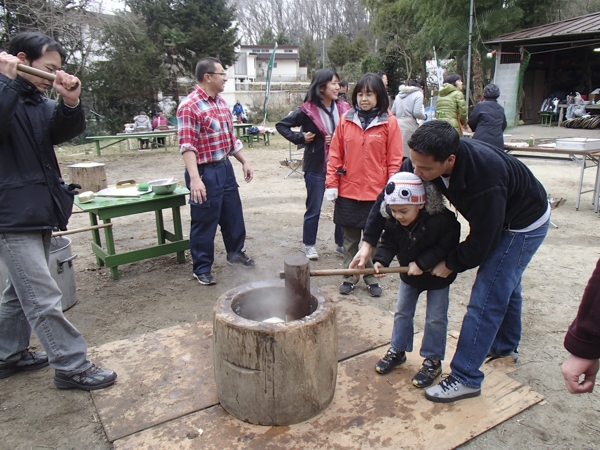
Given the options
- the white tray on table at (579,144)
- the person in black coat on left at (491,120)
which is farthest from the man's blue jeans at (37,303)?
the white tray on table at (579,144)

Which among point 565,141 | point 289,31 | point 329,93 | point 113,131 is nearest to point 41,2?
point 113,131

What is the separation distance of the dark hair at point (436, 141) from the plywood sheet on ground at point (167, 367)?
54.4 inches

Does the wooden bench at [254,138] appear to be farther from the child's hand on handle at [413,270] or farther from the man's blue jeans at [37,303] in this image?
the child's hand on handle at [413,270]

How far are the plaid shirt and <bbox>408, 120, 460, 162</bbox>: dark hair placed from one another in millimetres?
2183

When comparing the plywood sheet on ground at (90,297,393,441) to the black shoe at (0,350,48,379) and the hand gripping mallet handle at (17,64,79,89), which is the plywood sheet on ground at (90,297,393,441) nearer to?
the black shoe at (0,350,48,379)

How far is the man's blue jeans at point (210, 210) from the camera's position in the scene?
3.80 meters

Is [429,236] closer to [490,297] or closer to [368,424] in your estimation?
[490,297]

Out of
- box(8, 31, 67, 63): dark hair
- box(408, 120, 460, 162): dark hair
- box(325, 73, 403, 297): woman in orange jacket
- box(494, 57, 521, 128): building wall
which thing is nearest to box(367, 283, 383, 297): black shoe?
box(325, 73, 403, 297): woman in orange jacket

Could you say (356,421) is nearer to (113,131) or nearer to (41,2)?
(41,2)

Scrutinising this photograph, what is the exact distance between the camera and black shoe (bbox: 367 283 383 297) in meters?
3.70

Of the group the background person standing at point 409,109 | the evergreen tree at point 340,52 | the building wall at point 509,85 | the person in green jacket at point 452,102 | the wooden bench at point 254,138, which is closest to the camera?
the background person standing at point 409,109

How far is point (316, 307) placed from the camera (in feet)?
7.64

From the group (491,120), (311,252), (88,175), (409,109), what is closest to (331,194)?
(311,252)

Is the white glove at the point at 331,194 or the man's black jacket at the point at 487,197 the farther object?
the white glove at the point at 331,194
